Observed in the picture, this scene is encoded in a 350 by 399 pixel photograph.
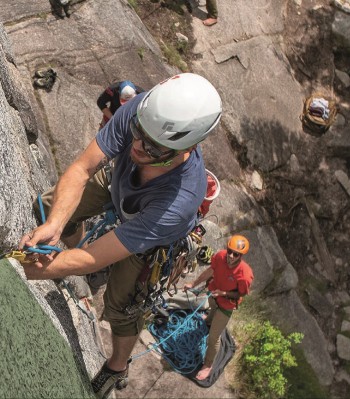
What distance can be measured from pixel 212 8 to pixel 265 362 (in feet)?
22.3

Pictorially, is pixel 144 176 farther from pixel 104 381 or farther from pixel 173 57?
pixel 173 57

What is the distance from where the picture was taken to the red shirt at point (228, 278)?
638cm

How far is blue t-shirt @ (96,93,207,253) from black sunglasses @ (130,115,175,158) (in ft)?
0.67

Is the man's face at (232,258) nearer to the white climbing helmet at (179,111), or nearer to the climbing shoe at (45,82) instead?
the white climbing helmet at (179,111)

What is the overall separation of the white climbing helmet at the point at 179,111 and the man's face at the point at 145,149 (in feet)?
0.14

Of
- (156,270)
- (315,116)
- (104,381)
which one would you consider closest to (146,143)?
(156,270)

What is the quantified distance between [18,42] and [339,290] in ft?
25.5

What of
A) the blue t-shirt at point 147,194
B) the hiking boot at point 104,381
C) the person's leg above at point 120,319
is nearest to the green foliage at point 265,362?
the person's leg above at point 120,319

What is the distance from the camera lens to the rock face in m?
5.65

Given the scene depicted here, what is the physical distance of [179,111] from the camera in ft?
10.7

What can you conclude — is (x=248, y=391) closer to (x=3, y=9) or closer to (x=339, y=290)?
(x=339, y=290)

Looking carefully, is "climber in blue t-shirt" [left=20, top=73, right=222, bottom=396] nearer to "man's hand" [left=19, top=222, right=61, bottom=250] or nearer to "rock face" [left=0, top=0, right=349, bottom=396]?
"man's hand" [left=19, top=222, right=61, bottom=250]

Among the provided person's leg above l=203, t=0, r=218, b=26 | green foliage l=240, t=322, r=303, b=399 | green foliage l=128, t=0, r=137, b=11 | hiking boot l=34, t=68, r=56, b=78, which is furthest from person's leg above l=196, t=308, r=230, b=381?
person's leg above l=203, t=0, r=218, b=26

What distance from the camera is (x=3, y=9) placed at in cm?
756
